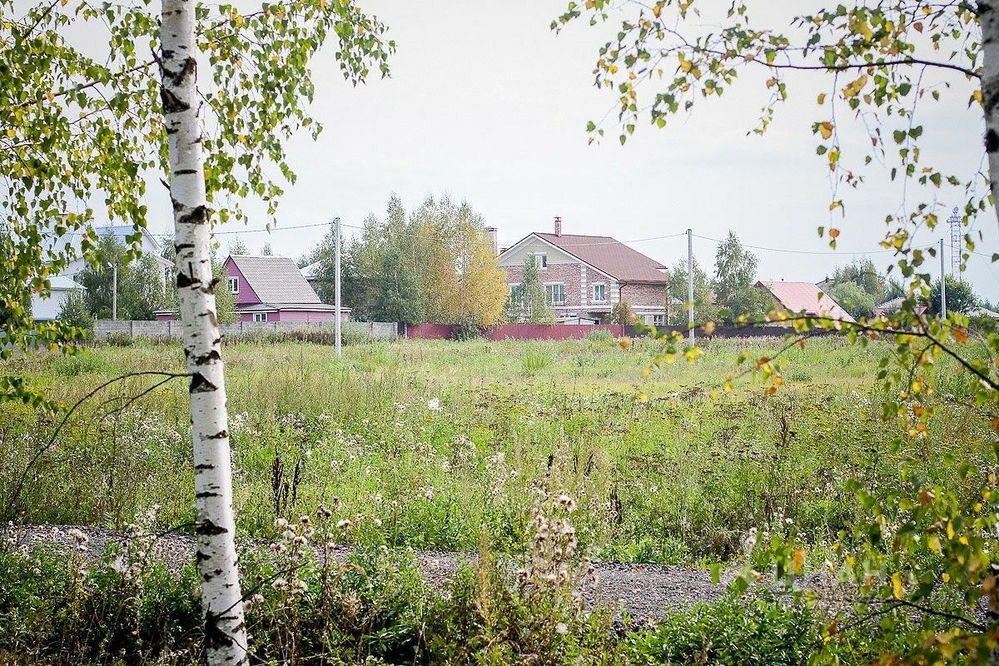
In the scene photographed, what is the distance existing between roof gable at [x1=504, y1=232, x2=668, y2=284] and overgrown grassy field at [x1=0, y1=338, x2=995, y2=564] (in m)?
42.2

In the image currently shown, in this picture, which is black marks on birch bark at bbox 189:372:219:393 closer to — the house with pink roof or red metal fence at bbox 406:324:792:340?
red metal fence at bbox 406:324:792:340

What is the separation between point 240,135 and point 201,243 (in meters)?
3.08

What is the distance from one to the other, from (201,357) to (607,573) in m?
3.57

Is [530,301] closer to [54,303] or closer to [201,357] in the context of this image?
[54,303]

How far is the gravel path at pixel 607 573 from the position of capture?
525 cm

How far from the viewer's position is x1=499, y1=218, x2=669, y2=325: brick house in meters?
57.2

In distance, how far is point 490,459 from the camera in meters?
9.12

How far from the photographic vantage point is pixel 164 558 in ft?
19.1

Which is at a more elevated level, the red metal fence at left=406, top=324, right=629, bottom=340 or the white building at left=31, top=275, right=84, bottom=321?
the white building at left=31, top=275, right=84, bottom=321

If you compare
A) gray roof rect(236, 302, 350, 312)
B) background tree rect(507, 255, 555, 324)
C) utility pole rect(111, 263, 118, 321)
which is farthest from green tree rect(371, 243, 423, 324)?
utility pole rect(111, 263, 118, 321)

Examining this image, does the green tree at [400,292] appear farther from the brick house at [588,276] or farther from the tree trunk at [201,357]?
the tree trunk at [201,357]

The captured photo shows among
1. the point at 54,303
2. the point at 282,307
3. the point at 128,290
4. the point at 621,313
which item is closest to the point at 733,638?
the point at 128,290

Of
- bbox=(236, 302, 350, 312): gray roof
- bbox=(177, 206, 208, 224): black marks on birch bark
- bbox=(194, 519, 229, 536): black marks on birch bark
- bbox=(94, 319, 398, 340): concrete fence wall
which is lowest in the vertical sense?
bbox=(194, 519, 229, 536): black marks on birch bark

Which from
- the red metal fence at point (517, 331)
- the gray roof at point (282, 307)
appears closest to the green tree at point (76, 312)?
the gray roof at point (282, 307)
